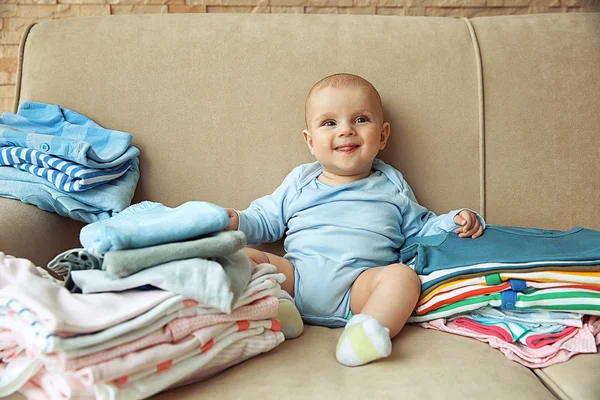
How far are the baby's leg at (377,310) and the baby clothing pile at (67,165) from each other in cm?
56

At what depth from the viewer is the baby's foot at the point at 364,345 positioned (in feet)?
3.18

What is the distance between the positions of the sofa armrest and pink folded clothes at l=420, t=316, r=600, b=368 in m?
0.85

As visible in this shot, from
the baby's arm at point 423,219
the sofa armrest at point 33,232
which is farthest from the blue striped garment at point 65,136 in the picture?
the baby's arm at point 423,219

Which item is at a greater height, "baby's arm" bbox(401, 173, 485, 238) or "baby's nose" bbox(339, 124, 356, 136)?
"baby's nose" bbox(339, 124, 356, 136)

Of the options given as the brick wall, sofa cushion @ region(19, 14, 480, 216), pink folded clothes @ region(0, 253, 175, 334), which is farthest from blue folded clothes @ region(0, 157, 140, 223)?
the brick wall

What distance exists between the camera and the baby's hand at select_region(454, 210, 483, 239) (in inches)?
49.2

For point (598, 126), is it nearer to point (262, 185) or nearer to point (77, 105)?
point (262, 185)

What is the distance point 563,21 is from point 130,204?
1.15 meters

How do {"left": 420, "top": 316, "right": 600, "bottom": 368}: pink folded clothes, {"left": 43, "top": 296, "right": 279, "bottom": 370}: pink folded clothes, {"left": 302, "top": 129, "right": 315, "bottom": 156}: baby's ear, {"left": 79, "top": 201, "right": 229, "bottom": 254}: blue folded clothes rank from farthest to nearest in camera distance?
{"left": 302, "top": 129, "right": 315, "bottom": 156}: baby's ear < {"left": 420, "top": 316, "right": 600, "bottom": 368}: pink folded clothes < {"left": 79, "top": 201, "right": 229, "bottom": 254}: blue folded clothes < {"left": 43, "top": 296, "right": 279, "bottom": 370}: pink folded clothes

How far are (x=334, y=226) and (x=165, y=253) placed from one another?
0.51 metres

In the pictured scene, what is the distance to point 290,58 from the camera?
4.75 feet

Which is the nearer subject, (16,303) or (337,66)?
(16,303)

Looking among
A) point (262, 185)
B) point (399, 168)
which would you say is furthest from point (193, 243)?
point (399, 168)

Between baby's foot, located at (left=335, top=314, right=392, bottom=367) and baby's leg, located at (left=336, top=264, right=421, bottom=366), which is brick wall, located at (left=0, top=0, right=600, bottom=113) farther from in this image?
baby's foot, located at (left=335, top=314, right=392, bottom=367)
